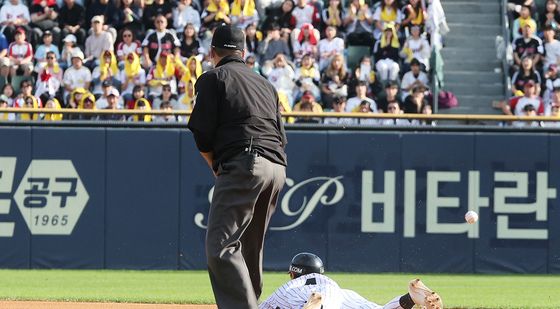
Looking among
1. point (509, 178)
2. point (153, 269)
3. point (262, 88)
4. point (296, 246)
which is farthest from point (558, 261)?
point (262, 88)

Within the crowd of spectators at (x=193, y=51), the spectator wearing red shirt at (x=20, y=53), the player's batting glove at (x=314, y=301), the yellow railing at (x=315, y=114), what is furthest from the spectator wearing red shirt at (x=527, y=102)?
the player's batting glove at (x=314, y=301)

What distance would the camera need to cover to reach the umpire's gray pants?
670 cm

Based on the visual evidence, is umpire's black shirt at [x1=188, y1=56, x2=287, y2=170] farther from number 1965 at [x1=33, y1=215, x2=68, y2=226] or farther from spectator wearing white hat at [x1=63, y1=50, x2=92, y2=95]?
spectator wearing white hat at [x1=63, y1=50, x2=92, y2=95]

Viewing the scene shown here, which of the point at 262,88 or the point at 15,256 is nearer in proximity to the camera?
the point at 262,88

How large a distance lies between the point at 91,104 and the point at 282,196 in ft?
9.61

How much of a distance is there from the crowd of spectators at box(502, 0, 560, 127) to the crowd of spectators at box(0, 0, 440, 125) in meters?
0.41

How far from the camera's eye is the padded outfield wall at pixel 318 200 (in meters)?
13.7

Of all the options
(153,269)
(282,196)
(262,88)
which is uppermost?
(262,88)

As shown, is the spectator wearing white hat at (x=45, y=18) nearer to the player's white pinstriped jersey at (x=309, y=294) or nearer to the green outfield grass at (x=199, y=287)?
the green outfield grass at (x=199, y=287)

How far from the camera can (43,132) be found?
44.9 ft

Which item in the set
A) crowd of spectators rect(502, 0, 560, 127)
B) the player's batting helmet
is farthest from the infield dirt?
crowd of spectators rect(502, 0, 560, 127)

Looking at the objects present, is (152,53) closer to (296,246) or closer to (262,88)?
(296,246)

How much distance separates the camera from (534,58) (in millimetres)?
17125

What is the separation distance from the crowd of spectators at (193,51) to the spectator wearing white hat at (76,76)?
0.05 ft
